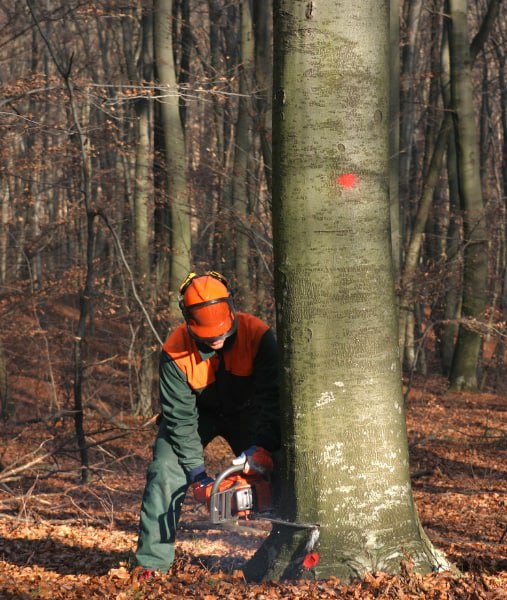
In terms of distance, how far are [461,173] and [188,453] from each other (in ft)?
37.2

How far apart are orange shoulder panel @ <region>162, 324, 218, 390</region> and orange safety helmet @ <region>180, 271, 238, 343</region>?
0.16 metres

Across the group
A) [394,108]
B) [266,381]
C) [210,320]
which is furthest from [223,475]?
[394,108]

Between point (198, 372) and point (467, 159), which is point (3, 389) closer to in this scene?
point (467, 159)

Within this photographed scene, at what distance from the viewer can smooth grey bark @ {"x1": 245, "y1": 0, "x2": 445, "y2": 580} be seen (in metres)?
3.69

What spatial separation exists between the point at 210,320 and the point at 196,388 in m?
0.52

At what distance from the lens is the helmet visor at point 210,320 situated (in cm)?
441

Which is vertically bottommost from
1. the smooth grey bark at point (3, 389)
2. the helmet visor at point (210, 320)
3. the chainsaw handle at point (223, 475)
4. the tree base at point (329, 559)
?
the smooth grey bark at point (3, 389)

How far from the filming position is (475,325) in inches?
416

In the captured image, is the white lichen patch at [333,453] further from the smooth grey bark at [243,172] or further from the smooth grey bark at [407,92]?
the smooth grey bark at [407,92]

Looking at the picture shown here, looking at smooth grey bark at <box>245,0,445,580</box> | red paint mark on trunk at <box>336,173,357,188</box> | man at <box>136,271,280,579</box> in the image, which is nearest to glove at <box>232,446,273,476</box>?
man at <box>136,271,280,579</box>

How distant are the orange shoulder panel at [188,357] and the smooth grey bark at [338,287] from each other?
97 centimetres

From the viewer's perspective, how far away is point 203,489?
4.32 metres

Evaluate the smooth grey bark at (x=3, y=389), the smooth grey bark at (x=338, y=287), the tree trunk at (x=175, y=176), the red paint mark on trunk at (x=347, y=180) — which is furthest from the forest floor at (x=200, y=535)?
the tree trunk at (x=175, y=176)

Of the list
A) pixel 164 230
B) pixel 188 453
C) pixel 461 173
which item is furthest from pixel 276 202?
pixel 461 173
